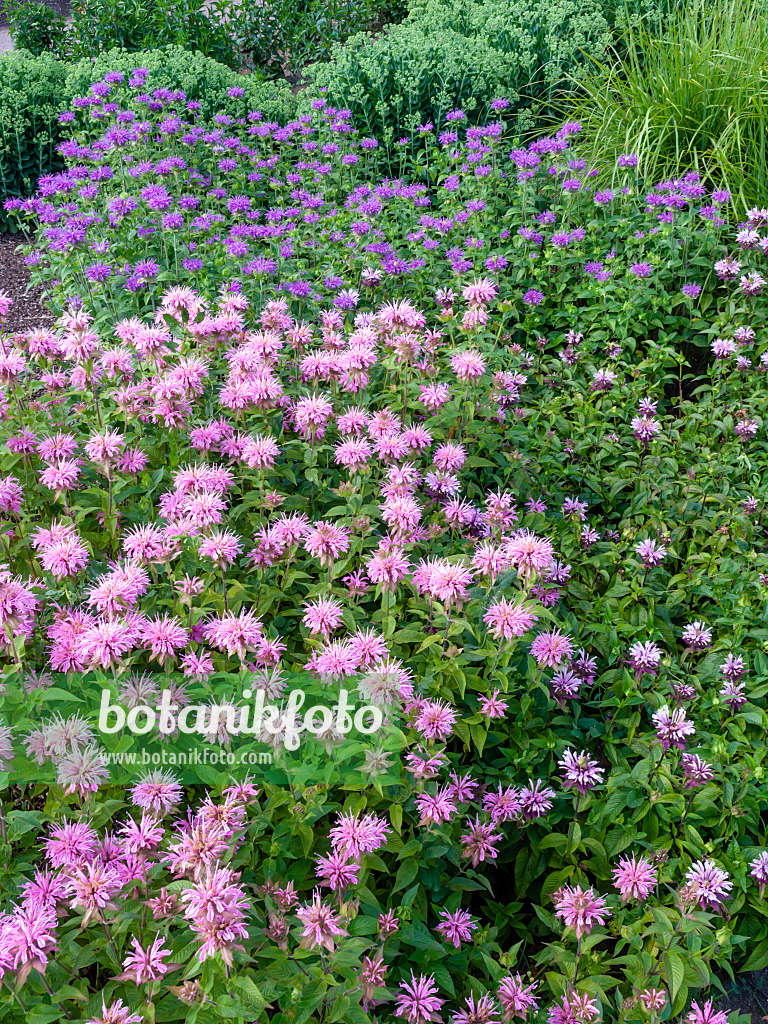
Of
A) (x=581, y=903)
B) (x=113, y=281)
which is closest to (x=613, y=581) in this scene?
(x=581, y=903)

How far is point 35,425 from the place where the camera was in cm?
274

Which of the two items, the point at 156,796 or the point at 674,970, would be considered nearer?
the point at 156,796

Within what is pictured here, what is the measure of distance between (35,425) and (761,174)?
4.61 metres

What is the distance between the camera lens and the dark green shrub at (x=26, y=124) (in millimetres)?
6559

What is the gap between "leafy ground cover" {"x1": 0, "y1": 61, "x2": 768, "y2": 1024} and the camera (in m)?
1.66

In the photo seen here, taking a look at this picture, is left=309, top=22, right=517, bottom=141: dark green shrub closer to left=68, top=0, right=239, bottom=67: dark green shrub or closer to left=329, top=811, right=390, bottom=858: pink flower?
left=68, top=0, right=239, bottom=67: dark green shrub

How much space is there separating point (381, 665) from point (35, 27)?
31.9ft

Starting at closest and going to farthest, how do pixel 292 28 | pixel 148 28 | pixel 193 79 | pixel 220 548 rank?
pixel 220 548 → pixel 193 79 → pixel 148 28 → pixel 292 28

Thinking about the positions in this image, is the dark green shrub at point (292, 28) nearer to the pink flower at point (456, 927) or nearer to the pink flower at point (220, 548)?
the pink flower at point (220, 548)

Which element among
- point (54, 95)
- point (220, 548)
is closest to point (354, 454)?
point (220, 548)

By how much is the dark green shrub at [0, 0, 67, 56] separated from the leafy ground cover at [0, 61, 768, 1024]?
21.0 ft

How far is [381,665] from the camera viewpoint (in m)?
1.92

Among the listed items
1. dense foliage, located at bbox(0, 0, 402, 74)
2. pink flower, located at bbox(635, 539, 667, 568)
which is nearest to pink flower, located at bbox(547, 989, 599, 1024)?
pink flower, located at bbox(635, 539, 667, 568)

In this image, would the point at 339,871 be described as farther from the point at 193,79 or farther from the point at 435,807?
the point at 193,79
